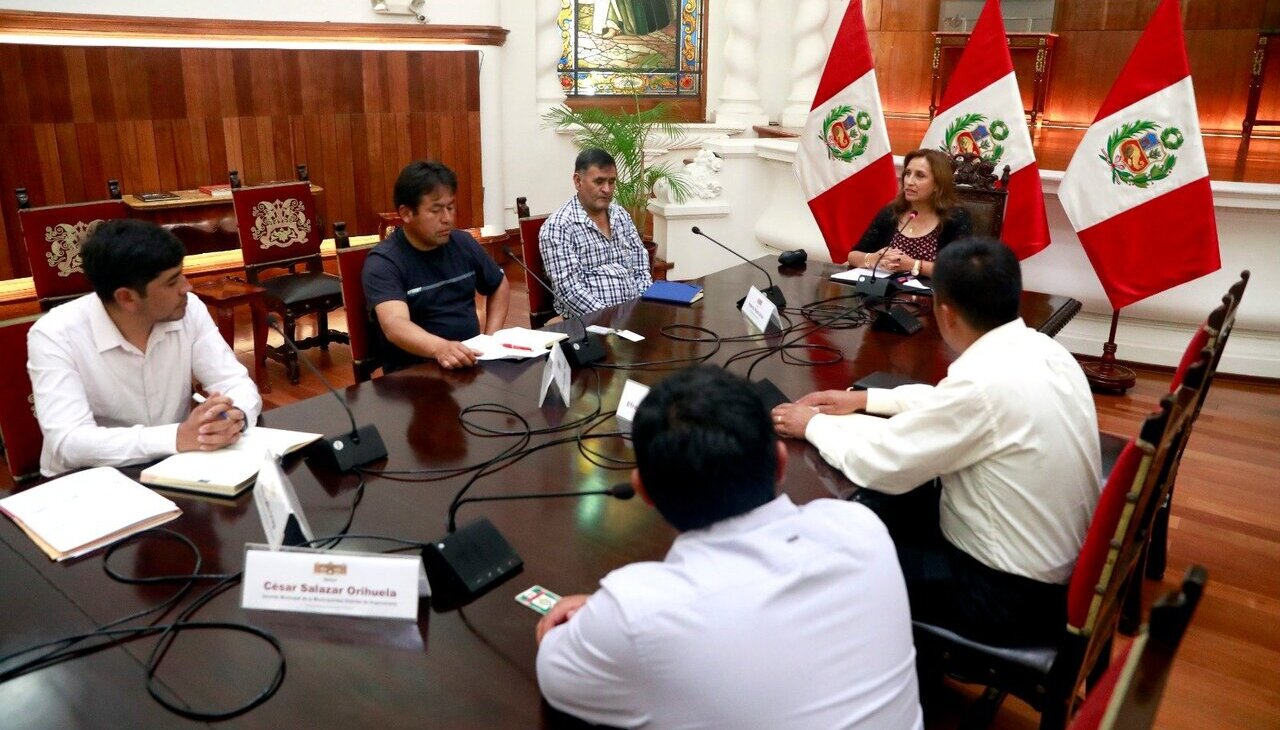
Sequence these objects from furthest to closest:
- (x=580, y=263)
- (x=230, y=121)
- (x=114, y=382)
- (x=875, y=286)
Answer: (x=230, y=121) < (x=580, y=263) < (x=875, y=286) < (x=114, y=382)

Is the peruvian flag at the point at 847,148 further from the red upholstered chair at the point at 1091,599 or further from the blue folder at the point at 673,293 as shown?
the red upholstered chair at the point at 1091,599

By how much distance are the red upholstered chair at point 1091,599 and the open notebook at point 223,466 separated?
1180 mm

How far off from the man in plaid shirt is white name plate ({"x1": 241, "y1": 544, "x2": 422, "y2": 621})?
1.93 metres

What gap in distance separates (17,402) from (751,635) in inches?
66.1

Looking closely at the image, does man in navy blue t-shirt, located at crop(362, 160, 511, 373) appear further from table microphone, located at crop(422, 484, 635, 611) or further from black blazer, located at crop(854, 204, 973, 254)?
black blazer, located at crop(854, 204, 973, 254)

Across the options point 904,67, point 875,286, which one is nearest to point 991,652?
point 875,286

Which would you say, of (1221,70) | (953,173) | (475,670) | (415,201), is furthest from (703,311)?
(1221,70)

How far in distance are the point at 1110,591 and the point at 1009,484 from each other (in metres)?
0.22

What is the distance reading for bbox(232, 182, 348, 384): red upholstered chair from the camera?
12.8 feet

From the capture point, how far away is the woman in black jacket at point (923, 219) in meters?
3.28

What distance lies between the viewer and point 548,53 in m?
5.96

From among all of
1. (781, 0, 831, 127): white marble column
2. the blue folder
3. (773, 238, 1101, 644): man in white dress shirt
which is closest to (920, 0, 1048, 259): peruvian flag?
the blue folder

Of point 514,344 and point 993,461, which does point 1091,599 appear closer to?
point 993,461

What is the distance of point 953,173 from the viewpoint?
3.46 metres
